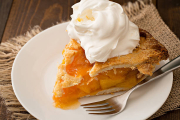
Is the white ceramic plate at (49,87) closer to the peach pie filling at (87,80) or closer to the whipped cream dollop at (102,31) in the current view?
the peach pie filling at (87,80)

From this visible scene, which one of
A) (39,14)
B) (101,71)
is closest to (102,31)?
(101,71)

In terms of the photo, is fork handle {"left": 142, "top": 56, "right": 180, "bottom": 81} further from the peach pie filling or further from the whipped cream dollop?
the whipped cream dollop

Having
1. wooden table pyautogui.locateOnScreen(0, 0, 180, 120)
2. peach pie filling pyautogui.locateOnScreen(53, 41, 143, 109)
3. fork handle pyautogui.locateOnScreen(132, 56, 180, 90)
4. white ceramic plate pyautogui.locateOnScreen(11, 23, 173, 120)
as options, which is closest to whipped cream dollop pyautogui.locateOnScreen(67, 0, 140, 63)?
peach pie filling pyautogui.locateOnScreen(53, 41, 143, 109)

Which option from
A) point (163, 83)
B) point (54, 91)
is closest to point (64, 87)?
point (54, 91)

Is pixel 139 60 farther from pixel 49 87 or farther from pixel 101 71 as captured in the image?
Result: pixel 49 87

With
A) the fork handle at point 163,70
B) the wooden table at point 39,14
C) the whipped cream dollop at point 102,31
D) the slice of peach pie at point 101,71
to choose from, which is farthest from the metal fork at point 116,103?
the wooden table at point 39,14
